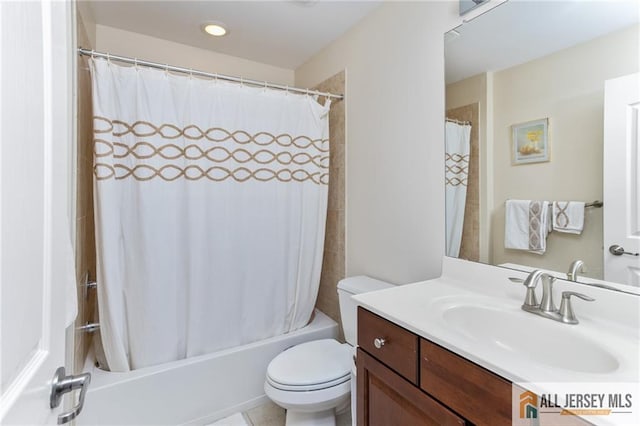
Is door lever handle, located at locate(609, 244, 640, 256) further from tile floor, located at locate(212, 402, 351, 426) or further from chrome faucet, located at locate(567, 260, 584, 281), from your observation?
tile floor, located at locate(212, 402, 351, 426)

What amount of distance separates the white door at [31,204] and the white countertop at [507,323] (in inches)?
32.3

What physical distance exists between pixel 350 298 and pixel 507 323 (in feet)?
2.58

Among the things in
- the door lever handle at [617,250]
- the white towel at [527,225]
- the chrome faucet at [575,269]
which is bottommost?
the chrome faucet at [575,269]

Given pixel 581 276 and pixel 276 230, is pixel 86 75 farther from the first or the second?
pixel 581 276

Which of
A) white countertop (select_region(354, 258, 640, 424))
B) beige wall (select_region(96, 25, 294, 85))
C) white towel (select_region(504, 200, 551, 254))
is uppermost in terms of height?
beige wall (select_region(96, 25, 294, 85))

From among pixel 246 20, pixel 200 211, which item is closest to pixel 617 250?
pixel 200 211

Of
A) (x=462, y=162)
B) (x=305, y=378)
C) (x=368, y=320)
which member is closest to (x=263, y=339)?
(x=305, y=378)

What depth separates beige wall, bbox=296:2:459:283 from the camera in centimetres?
144

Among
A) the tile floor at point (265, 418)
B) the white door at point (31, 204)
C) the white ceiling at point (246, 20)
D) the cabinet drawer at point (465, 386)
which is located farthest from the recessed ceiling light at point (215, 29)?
the tile floor at point (265, 418)

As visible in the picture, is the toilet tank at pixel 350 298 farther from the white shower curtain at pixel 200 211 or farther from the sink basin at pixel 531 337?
the sink basin at pixel 531 337

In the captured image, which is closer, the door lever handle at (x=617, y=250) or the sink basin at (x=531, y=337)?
the sink basin at (x=531, y=337)

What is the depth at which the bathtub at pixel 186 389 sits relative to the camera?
1424 mm

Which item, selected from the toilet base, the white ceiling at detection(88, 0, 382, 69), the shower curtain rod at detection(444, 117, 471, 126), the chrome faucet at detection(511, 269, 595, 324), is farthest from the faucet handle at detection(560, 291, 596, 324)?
the white ceiling at detection(88, 0, 382, 69)

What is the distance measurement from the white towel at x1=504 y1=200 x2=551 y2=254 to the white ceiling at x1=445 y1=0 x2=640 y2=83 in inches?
21.3
